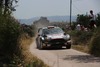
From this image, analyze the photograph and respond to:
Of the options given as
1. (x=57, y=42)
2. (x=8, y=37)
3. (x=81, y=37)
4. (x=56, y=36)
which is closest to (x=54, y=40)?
(x=57, y=42)

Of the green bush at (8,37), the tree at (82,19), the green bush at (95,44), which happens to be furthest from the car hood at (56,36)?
the tree at (82,19)

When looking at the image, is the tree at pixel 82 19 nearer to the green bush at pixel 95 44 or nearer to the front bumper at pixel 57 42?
the front bumper at pixel 57 42

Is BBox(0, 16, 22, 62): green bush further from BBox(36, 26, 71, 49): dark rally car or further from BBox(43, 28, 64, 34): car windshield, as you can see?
BBox(43, 28, 64, 34): car windshield

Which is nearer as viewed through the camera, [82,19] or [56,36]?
[56,36]

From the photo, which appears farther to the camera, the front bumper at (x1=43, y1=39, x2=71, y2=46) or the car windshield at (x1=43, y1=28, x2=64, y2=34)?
the car windshield at (x1=43, y1=28, x2=64, y2=34)

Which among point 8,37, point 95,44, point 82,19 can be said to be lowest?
point 95,44

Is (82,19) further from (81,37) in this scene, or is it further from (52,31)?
(52,31)

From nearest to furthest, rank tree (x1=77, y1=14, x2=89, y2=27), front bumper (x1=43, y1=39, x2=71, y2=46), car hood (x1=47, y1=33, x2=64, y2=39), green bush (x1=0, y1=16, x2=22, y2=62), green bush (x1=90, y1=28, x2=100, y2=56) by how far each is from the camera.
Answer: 1. green bush (x1=0, y1=16, x2=22, y2=62)
2. green bush (x1=90, y1=28, x2=100, y2=56)
3. front bumper (x1=43, y1=39, x2=71, y2=46)
4. car hood (x1=47, y1=33, x2=64, y2=39)
5. tree (x1=77, y1=14, x2=89, y2=27)

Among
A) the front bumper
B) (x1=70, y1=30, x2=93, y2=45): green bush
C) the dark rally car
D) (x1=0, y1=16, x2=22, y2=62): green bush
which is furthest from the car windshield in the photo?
(x1=0, y1=16, x2=22, y2=62): green bush

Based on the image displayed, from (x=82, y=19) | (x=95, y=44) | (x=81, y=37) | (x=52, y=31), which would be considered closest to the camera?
(x=95, y=44)

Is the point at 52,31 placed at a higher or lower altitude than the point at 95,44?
higher

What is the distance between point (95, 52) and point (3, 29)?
7147mm

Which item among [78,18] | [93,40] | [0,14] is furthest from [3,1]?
[78,18]

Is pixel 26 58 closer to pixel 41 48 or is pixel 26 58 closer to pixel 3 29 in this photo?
pixel 3 29
